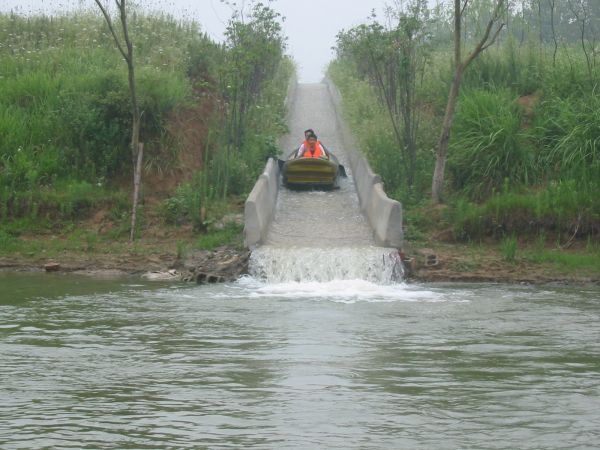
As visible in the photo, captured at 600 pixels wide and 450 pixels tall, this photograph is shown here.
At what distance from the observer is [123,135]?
25.9m

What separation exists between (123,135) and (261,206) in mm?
4761

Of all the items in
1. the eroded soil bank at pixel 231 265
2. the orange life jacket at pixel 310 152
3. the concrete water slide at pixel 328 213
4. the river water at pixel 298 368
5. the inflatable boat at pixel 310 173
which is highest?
the orange life jacket at pixel 310 152

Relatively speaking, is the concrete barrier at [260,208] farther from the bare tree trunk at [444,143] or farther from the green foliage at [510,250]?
the green foliage at [510,250]

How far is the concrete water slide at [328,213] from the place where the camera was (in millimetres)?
21766

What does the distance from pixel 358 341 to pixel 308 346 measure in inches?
28.9

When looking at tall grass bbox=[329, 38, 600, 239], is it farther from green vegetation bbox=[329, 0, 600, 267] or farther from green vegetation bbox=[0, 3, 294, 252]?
green vegetation bbox=[0, 3, 294, 252]

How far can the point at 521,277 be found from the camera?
20.7 m

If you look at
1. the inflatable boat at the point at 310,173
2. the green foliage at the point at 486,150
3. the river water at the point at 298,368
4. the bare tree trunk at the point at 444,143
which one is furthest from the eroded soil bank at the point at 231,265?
the inflatable boat at the point at 310,173

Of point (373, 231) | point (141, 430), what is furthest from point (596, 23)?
point (141, 430)

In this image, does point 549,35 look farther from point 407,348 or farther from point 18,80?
Answer: point 407,348

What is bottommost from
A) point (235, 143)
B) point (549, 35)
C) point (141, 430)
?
point (141, 430)

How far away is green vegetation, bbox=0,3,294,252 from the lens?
80.3 ft

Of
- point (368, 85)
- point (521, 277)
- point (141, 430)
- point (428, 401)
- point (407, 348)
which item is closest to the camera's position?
point (141, 430)

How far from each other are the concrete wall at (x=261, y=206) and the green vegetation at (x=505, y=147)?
2662 mm
